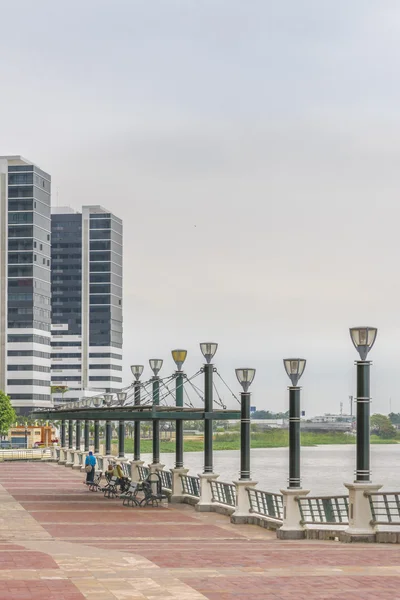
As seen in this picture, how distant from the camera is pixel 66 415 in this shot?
39.1 meters

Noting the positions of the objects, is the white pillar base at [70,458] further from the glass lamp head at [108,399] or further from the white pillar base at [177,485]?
the white pillar base at [177,485]

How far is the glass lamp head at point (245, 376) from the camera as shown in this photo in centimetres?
2925

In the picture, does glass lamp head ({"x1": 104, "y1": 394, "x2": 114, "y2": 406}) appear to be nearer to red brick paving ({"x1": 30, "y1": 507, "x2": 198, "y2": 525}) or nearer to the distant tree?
red brick paving ({"x1": 30, "y1": 507, "x2": 198, "y2": 525})

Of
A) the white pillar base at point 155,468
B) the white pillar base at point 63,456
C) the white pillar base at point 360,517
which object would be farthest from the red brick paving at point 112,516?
the white pillar base at point 63,456

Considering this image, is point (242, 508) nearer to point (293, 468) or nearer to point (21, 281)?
point (293, 468)

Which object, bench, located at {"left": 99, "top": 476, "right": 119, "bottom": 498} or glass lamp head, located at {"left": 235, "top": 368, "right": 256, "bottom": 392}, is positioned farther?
bench, located at {"left": 99, "top": 476, "right": 119, "bottom": 498}

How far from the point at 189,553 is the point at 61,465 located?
53347 mm

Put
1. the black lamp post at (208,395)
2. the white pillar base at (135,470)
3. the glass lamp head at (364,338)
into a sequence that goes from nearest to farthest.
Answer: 1. the glass lamp head at (364,338)
2. the black lamp post at (208,395)
3. the white pillar base at (135,470)

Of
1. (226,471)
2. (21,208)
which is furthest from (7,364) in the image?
(226,471)

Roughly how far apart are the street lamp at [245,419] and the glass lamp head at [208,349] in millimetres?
2711

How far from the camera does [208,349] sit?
1266 inches

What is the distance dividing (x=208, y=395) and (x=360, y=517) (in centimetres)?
1154

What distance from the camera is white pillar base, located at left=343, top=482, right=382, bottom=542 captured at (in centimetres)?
2170

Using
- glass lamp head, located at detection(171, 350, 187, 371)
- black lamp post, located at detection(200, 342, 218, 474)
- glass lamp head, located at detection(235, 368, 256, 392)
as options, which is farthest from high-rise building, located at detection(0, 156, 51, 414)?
glass lamp head, located at detection(235, 368, 256, 392)
